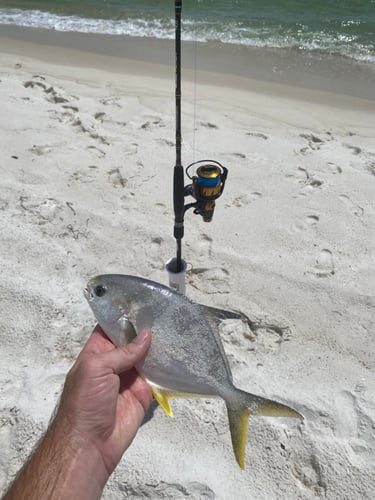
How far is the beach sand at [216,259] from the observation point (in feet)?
8.51

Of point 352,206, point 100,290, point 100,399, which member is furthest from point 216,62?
point 100,399

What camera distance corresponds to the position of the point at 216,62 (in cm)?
866

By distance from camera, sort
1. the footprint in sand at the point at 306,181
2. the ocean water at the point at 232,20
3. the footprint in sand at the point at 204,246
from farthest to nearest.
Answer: the ocean water at the point at 232,20
the footprint in sand at the point at 306,181
the footprint in sand at the point at 204,246

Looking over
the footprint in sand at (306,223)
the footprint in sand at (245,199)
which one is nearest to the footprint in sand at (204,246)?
the footprint in sand at (245,199)

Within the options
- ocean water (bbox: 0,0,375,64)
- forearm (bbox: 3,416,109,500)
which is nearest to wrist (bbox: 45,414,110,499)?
forearm (bbox: 3,416,109,500)

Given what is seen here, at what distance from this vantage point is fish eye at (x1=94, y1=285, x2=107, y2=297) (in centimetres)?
227

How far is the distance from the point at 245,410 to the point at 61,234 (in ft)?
7.94

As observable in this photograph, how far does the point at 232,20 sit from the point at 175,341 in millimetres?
10672

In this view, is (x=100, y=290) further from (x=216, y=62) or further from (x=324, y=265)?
(x=216, y=62)

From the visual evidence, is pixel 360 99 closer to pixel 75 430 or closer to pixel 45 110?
pixel 45 110

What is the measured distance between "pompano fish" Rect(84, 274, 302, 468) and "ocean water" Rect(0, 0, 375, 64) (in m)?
8.49

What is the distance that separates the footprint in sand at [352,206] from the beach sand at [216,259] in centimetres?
2

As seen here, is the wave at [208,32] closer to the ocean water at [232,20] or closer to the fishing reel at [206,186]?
the ocean water at [232,20]

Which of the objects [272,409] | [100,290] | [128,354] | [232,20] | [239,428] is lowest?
[239,428]
